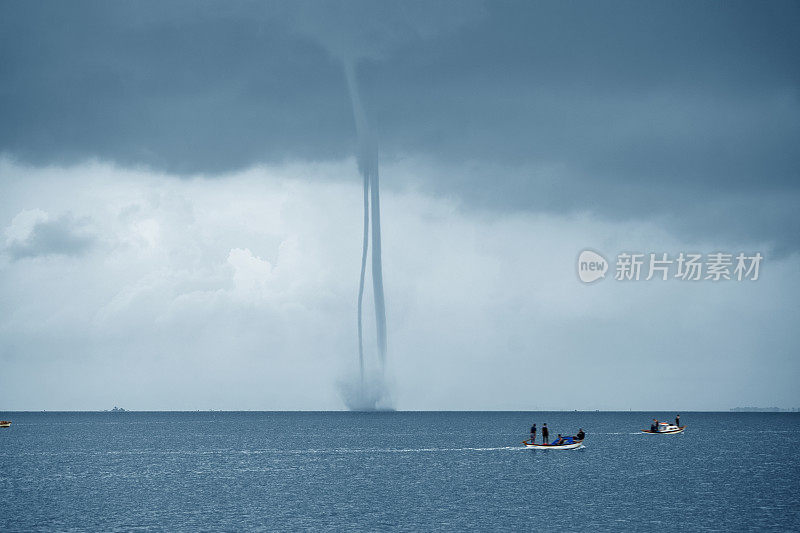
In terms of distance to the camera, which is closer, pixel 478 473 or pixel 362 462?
pixel 478 473

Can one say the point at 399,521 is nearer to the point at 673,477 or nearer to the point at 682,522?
the point at 682,522

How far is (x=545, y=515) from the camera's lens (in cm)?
7550

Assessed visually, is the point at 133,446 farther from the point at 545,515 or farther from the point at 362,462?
the point at 545,515

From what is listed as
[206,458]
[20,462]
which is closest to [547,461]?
[206,458]

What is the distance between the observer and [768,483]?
331 feet

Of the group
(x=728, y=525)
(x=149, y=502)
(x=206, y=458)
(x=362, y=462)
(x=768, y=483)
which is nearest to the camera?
(x=728, y=525)

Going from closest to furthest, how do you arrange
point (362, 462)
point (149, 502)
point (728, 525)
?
point (728, 525), point (149, 502), point (362, 462)

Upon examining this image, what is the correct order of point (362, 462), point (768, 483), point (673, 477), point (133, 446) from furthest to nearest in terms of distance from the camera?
point (133, 446), point (362, 462), point (673, 477), point (768, 483)

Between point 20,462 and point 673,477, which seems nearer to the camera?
point 673,477

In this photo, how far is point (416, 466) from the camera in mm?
125250

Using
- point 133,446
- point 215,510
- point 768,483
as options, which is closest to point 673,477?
point 768,483

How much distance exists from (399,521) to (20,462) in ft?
284

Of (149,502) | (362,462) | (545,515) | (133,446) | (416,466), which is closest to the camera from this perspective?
(545,515)

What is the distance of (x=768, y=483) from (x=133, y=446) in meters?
126
